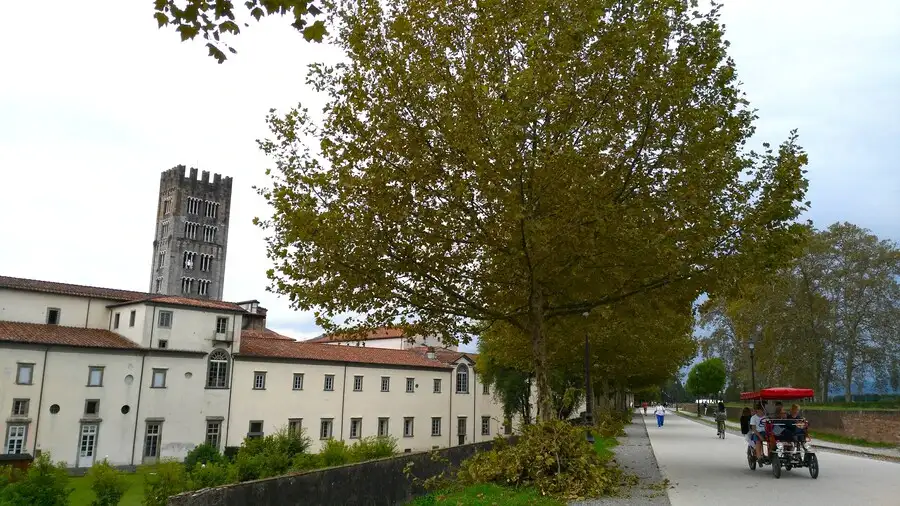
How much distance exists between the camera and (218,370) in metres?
50.5

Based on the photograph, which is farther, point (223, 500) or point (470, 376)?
point (470, 376)

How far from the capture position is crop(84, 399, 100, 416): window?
43781mm

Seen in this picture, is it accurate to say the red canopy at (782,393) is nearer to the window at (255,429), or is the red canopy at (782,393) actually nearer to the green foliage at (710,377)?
the window at (255,429)

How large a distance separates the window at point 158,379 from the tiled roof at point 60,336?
2477 millimetres

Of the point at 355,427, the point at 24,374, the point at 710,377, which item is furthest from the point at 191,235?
the point at 710,377

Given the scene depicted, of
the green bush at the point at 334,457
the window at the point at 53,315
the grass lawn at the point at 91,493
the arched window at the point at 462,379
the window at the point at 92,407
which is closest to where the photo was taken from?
the green bush at the point at 334,457

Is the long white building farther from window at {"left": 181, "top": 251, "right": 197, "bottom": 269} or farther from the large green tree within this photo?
window at {"left": 181, "top": 251, "right": 197, "bottom": 269}

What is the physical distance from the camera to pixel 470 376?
68.8 metres

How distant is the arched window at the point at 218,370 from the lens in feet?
164

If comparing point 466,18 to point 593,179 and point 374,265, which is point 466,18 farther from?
point 374,265

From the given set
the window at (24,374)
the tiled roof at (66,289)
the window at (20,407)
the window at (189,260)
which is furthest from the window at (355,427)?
the window at (189,260)

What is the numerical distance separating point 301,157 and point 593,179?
6.30m

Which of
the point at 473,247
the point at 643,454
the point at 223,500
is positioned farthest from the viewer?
the point at 643,454

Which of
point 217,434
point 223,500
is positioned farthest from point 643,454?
point 217,434
